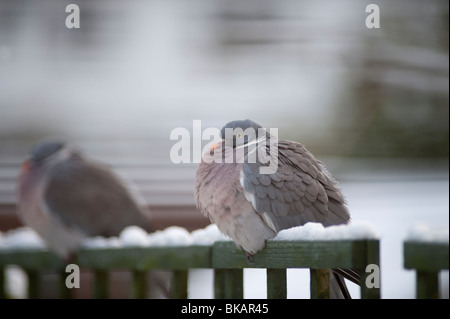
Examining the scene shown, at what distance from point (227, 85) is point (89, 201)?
179 cm

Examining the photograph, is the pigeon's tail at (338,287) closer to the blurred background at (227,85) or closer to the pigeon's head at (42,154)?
the pigeon's head at (42,154)

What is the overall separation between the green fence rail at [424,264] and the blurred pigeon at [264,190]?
309 millimetres

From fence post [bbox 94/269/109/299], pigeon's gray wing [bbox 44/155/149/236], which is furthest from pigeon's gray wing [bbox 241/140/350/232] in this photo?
pigeon's gray wing [bbox 44/155/149/236]

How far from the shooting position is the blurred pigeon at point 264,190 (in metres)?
1.54

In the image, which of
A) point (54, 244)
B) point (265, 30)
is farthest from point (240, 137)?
point (265, 30)

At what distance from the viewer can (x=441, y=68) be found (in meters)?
4.02

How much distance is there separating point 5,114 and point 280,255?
3.65 meters

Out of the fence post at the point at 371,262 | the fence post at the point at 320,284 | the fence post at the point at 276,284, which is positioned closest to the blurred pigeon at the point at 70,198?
the fence post at the point at 276,284

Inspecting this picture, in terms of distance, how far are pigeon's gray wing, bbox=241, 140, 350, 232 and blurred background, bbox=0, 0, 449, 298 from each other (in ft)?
6.03

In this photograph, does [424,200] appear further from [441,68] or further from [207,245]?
[207,245]

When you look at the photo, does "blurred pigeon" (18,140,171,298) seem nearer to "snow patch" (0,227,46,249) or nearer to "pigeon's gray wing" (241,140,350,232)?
"snow patch" (0,227,46,249)

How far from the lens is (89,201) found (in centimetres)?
279

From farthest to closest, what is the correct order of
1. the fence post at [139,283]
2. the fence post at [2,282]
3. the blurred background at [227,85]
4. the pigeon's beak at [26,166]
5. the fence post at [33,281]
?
the blurred background at [227,85] → the pigeon's beak at [26,166] → the fence post at [2,282] → the fence post at [33,281] → the fence post at [139,283]

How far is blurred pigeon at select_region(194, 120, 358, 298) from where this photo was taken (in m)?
1.54
